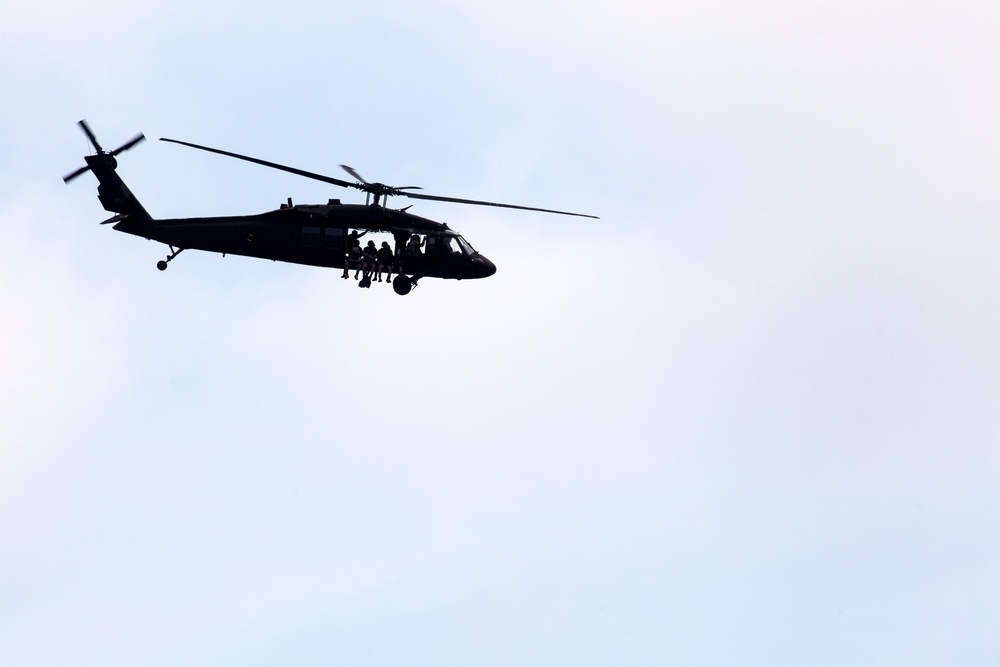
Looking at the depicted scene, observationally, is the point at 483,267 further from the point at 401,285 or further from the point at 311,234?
the point at 311,234

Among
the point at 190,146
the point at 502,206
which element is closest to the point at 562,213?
the point at 502,206

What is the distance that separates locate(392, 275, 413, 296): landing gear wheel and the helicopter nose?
443 cm

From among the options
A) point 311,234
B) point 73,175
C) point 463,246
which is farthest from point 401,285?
point 73,175

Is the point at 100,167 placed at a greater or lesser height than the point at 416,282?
greater

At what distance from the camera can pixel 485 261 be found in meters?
73.4

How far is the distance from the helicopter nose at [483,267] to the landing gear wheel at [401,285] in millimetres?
4430

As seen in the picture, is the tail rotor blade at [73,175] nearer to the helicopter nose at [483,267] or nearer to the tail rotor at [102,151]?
the tail rotor at [102,151]

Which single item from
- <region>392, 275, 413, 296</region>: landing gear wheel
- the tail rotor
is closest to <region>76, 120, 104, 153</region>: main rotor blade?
the tail rotor

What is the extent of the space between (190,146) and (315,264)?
42.9ft

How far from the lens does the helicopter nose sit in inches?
2867

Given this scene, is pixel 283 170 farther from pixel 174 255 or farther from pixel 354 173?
pixel 174 255

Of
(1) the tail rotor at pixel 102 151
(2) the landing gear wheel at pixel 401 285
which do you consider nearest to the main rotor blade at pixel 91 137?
(1) the tail rotor at pixel 102 151

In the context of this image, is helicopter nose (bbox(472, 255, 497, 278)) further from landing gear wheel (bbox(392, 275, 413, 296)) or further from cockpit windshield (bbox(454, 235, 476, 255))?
landing gear wheel (bbox(392, 275, 413, 296))

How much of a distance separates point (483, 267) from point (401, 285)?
570cm
